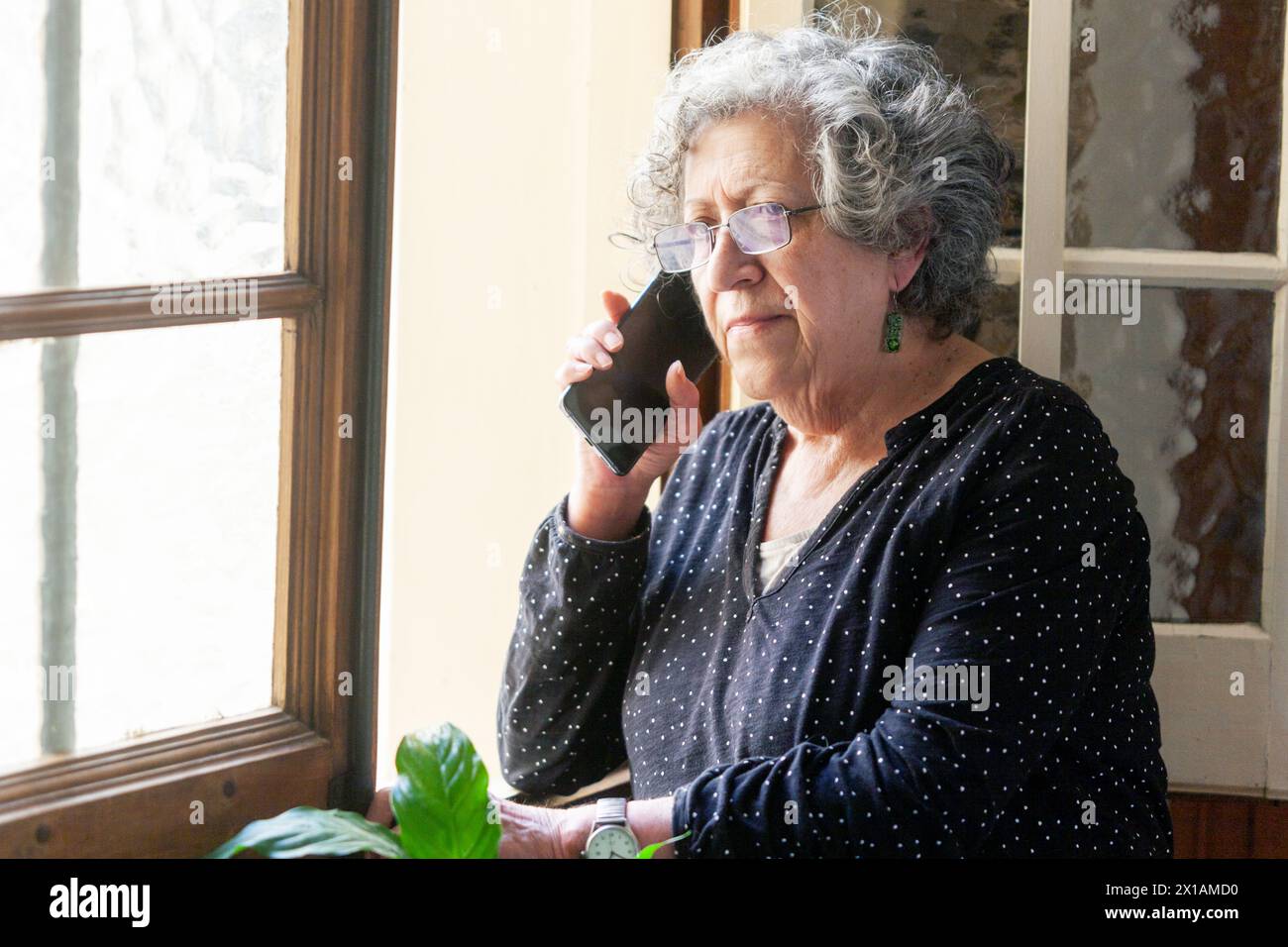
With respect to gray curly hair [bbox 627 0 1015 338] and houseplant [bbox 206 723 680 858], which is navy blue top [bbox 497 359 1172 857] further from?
houseplant [bbox 206 723 680 858]

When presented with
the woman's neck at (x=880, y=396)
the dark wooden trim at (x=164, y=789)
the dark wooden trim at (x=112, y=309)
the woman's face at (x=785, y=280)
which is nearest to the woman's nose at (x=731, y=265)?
the woman's face at (x=785, y=280)

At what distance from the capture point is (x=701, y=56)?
144 centimetres

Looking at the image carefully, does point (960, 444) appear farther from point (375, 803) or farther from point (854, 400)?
point (375, 803)

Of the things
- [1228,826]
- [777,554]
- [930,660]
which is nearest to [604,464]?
[777,554]

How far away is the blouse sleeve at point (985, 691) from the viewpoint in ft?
3.78

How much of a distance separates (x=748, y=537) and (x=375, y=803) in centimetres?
50

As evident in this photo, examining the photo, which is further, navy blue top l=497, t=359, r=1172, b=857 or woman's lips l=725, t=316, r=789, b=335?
woman's lips l=725, t=316, r=789, b=335

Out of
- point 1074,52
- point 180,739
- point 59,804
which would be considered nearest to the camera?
point 59,804

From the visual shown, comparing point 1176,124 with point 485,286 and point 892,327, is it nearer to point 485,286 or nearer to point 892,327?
point 892,327

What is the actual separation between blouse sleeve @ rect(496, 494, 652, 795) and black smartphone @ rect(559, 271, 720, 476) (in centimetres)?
11

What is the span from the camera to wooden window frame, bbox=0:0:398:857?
1204 millimetres

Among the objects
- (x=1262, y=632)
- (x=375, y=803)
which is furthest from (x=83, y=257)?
(x=1262, y=632)

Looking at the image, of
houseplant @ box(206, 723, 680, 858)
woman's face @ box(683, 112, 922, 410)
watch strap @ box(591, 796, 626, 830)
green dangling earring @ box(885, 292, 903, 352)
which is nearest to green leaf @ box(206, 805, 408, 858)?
houseplant @ box(206, 723, 680, 858)

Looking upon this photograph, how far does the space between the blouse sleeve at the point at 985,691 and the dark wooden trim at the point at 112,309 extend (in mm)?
610
